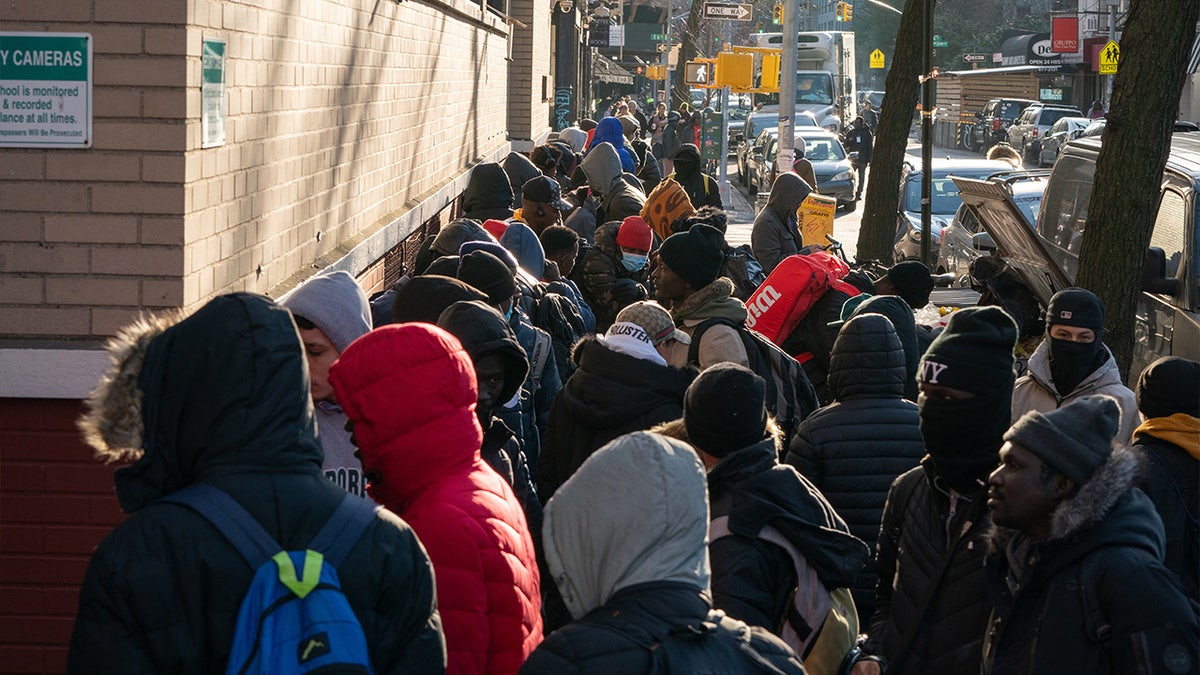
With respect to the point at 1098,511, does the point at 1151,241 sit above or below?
above

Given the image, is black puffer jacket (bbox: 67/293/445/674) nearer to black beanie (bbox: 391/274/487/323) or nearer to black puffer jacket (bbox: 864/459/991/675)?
black puffer jacket (bbox: 864/459/991/675)

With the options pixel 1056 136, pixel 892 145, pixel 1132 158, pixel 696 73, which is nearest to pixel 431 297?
pixel 1132 158

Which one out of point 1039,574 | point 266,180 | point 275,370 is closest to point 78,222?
point 266,180

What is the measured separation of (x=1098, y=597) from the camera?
3119 mm

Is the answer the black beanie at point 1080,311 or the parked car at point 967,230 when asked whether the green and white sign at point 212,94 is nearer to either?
the black beanie at point 1080,311

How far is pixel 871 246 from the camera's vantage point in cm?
1465

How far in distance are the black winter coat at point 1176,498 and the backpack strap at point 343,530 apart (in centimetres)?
268

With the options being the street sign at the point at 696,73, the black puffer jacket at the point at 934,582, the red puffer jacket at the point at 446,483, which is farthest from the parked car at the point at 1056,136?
the red puffer jacket at the point at 446,483

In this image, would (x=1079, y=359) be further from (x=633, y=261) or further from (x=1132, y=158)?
(x=633, y=261)

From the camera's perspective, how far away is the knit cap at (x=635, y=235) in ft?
27.9

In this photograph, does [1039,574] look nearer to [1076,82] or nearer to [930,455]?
[930,455]

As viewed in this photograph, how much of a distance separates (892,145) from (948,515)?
37.5 feet

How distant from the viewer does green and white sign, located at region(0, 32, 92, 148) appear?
14.6 feet

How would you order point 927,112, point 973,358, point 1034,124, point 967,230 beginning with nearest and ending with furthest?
point 973,358 < point 927,112 < point 967,230 < point 1034,124
